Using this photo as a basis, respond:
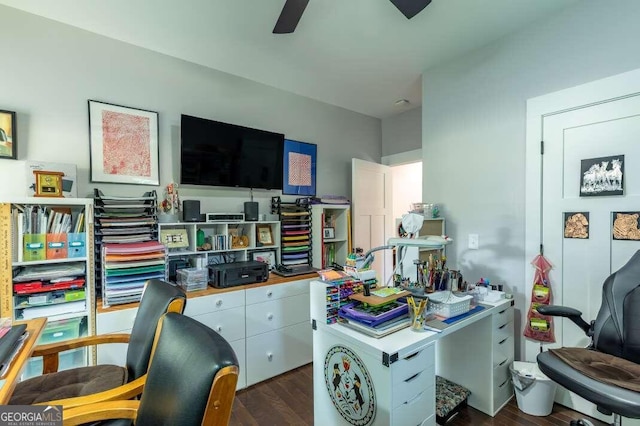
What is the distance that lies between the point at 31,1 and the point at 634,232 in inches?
156

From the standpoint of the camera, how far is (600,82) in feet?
6.08

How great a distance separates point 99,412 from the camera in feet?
3.26

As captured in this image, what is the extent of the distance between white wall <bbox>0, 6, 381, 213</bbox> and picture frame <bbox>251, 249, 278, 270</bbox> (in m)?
0.43

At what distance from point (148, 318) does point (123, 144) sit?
155 centimetres

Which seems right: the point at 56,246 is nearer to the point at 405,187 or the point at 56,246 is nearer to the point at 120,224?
the point at 120,224

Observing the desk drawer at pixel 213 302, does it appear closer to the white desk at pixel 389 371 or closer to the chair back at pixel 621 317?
the white desk at pixel 389 371

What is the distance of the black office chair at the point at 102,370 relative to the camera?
4.07ft

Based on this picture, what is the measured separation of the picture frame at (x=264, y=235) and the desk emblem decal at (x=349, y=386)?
1426mm

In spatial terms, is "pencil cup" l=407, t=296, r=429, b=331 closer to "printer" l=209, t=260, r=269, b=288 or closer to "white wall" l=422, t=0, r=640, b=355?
"white wall" l=422, t=0, r=640, b=355

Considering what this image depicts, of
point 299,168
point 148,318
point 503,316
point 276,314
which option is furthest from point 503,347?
point 299,168

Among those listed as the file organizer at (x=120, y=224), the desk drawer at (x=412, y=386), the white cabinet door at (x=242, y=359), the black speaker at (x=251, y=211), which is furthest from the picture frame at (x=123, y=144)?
the desk drawer at (x=412, y=386)

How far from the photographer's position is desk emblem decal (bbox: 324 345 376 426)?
54.2 inches

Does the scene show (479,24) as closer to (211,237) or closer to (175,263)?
(211,237)

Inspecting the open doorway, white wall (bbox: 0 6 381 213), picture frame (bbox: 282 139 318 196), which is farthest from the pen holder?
the open doorway
